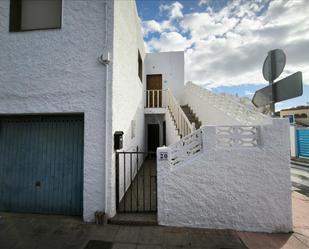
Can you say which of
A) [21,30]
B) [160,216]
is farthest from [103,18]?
[160,216]

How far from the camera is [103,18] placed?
12.3ft

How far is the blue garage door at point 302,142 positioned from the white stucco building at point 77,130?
30.8 ft

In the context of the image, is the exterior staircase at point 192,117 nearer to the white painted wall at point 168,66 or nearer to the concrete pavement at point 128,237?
the white painted wall at point 168,66

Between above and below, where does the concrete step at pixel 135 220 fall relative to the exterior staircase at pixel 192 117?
below

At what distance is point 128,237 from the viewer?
3.05 meters

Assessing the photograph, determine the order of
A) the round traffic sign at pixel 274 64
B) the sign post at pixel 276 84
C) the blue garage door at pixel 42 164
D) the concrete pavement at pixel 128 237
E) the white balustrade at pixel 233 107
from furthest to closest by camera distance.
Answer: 1. the white balustrade at pixel 233 107
2. the blue garage door at pixel 42 164
3. the round traffic sign at pixel 274 64
4. the concrete pavement at pixel 128 237
5. the sign post at pixel 276 84

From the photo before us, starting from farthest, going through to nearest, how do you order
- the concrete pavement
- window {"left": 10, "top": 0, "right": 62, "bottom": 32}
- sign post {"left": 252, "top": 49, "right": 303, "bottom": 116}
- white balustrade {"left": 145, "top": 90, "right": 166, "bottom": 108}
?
1. white balustrade {"left": 145, "top": 90, "right": 166, "bottom": 108}
2. window {"left": 10, "top": 0, "right": 62, "bottom": 32}
3. the concrete pavement
4. sign post {"left": 252, "top": 49, "right": 303, "bottom": 116}

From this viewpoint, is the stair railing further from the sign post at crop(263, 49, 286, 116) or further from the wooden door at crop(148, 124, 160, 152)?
the wooden door at crop(148, 124, 160, 152)

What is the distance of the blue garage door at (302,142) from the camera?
10.0 metres

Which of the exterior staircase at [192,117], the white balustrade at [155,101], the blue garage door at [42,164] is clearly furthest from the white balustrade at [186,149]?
the white balustrade at [155,101]

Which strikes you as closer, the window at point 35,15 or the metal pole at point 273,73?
the metal pole at point 273,73

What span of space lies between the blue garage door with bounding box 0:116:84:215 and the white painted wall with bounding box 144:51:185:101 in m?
8.31

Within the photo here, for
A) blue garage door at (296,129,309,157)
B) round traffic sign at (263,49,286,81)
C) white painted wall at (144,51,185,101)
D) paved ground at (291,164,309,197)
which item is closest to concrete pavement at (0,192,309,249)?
paved ground at (291,164,309,197)

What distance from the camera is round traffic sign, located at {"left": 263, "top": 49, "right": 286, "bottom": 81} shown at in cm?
296
